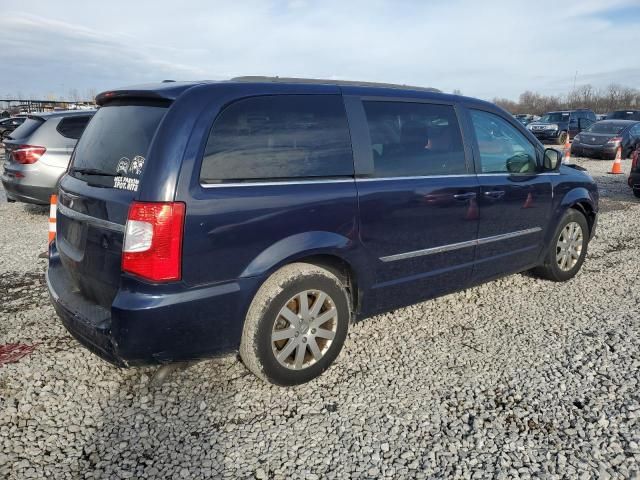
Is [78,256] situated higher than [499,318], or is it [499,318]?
[78,256]

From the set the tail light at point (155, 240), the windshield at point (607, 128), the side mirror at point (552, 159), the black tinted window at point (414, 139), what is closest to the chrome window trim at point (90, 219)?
the tail light at point (155, 240)

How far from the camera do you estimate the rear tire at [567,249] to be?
4809mm

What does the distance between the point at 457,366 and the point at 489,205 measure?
135 cm

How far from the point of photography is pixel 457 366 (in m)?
3.34

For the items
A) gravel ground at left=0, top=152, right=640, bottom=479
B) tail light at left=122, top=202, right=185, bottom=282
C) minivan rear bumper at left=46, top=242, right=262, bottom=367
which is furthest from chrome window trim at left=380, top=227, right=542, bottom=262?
tail light at left=122, top=202, right=185, bottom=282

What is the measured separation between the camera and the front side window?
4000 mm

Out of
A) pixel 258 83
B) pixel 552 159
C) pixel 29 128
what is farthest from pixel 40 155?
pixel 552 159

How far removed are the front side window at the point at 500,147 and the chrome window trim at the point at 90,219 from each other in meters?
2.75

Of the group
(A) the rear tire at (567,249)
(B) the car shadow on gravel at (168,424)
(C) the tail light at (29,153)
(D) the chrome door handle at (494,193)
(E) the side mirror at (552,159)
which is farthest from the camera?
(C) the tail light at (29,153)

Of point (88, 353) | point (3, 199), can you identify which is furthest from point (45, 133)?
point (88, 353)

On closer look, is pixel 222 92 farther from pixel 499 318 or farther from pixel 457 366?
pixel 499 318

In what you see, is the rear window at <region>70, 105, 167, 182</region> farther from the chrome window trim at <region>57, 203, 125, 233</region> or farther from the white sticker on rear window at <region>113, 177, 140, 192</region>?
the chrome window trim at <region>57, 203, 125, 233</region>

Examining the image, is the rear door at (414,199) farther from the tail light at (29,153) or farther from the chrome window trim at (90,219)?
the tail light at (29,153)

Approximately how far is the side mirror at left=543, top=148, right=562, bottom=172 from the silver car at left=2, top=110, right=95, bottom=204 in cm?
659
